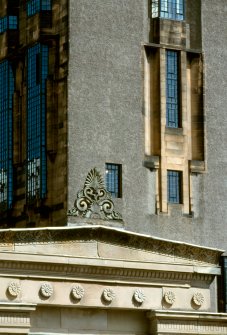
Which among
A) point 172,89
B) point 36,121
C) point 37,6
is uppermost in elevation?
point 37,6

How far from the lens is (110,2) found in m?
40.1

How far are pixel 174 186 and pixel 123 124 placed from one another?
2.96 m

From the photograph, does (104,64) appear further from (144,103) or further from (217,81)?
(217,81)

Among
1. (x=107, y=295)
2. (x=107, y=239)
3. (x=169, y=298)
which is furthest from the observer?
(x=169, y=298)

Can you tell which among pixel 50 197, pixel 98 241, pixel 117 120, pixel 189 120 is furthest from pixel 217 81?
Answer: pixel 98 241

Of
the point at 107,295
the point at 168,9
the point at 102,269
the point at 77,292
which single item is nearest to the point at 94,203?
the point at 102,269

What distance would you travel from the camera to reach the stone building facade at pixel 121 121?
38594 mm

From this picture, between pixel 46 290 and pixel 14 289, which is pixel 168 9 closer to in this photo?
pixel 46 290

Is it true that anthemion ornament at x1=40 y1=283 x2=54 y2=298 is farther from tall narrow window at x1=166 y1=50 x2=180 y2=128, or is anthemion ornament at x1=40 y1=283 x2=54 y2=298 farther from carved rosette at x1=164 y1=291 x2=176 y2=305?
tall narrow window at x1=166 y1=50 x2=180 y2=128

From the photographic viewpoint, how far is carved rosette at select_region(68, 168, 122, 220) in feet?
113

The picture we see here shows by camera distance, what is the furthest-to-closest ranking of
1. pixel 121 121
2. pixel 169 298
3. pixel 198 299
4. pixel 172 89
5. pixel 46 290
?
pixel 172 89, pixel 121 121, pixel 198 299, pixel 169 298, pixel 46 290

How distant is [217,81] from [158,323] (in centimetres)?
1200

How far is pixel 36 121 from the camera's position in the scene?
4019 cm

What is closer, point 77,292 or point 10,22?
point 77,292
